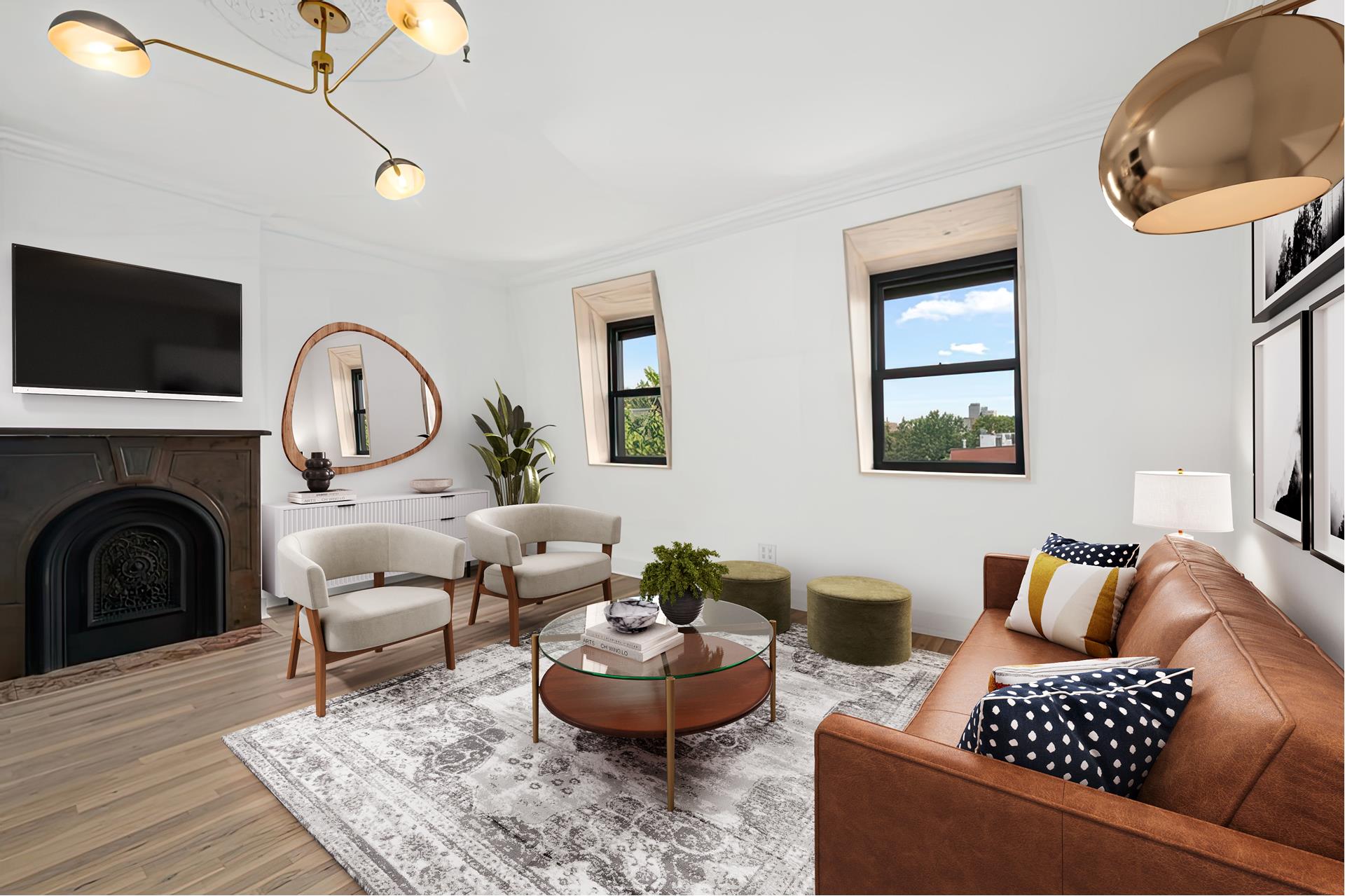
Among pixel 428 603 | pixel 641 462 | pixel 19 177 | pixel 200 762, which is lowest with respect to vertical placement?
pixel 200 762

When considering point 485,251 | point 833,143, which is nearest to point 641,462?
point 485,251

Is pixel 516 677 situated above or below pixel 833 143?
below

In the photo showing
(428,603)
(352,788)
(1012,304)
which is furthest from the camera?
(1012,304)

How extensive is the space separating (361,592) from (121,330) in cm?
216

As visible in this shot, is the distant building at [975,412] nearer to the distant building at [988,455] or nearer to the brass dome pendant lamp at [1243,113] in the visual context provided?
the distant building at [988,455]

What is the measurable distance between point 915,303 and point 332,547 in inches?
150

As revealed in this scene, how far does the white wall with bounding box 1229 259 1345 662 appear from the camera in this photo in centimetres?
157

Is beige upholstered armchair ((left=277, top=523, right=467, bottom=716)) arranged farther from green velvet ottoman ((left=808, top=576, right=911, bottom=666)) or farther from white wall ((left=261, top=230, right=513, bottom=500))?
green velvet ottoman ((left=808, top=576, right=911, bottom=666))

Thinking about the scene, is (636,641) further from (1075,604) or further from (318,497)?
(318,497)

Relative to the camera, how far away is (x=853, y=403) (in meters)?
4.01

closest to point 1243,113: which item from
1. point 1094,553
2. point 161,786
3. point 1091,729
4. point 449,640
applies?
point 1091,729

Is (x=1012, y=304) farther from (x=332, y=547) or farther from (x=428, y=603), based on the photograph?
(x=332, y=547)

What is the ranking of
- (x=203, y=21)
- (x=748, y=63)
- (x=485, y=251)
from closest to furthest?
1. (x=203, y=21)
2. (x=748, y=63)
3. (x=485, y=251)

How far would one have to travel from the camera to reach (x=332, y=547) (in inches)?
133
